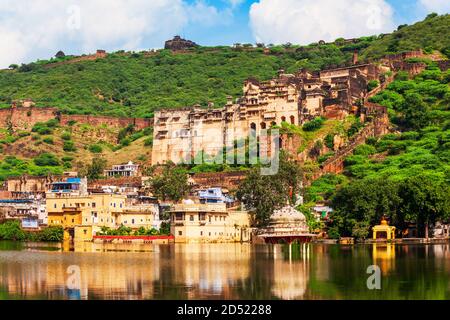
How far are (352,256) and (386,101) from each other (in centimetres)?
4654

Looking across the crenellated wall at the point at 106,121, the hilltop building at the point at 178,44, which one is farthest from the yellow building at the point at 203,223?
the hilltop building at the point at 178,44

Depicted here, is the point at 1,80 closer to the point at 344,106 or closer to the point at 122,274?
the point at 344,106

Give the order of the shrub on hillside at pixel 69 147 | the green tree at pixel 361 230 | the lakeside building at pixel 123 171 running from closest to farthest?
the green tree at pixel 361 230 < the lakeside building at pixel 123 171 < the shrub on hillside at pixel 69 147

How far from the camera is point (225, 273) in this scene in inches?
1642

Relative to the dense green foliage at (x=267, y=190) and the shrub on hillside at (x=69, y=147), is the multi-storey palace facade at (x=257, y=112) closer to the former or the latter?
the dense green foliage at (x=267, y=190)

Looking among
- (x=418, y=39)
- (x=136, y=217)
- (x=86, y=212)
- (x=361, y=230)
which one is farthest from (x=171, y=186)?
(x=418, y=39)

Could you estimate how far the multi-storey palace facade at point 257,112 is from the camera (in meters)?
94.2

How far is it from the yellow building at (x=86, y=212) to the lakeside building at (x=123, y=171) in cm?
2355

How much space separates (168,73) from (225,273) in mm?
110226

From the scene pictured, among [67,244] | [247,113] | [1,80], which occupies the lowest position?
[67,244]

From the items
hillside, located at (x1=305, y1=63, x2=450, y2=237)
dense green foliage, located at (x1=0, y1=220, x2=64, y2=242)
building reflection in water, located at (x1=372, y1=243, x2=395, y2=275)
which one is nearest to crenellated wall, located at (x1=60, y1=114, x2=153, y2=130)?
hillside, located at (x1=305, y1=63, x2=450, y2=237)

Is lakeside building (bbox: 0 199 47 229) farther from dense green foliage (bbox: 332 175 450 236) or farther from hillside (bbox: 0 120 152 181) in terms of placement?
dense green foliage (bbox: 332 175 450 236)
